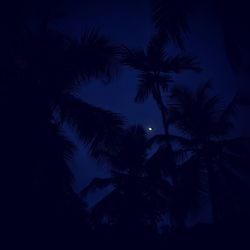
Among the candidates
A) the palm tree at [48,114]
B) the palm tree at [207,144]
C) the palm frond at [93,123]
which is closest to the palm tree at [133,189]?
A: the palm tree at [207,144]

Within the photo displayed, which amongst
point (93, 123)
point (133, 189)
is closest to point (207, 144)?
point (133, 189)

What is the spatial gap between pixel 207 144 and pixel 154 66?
412 cm

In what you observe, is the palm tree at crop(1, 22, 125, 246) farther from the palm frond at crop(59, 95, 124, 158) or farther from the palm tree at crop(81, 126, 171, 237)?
the palm tree at crop(81, 126, 171, 237)

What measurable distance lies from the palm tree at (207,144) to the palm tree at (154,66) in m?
1.59

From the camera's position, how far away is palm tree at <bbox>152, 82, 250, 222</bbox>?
36.5 ft

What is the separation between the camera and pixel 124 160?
452 inches

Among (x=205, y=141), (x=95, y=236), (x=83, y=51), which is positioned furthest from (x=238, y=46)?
(x=205, y=141)

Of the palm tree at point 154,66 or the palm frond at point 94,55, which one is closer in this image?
the palm frond at point 94,55

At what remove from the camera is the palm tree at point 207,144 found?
11.1 meters

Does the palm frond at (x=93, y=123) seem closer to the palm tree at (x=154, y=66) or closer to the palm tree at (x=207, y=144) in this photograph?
the palm tree at (x=154, y=66)

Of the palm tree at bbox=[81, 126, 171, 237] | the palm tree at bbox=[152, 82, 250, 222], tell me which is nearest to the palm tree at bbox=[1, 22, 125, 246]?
the palm tree at bbox=[81, 126, 171, 237]

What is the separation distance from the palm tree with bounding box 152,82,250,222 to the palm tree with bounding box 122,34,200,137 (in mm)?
1591

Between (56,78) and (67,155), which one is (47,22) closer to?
(56,78)

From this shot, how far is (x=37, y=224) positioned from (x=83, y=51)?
142 inches
